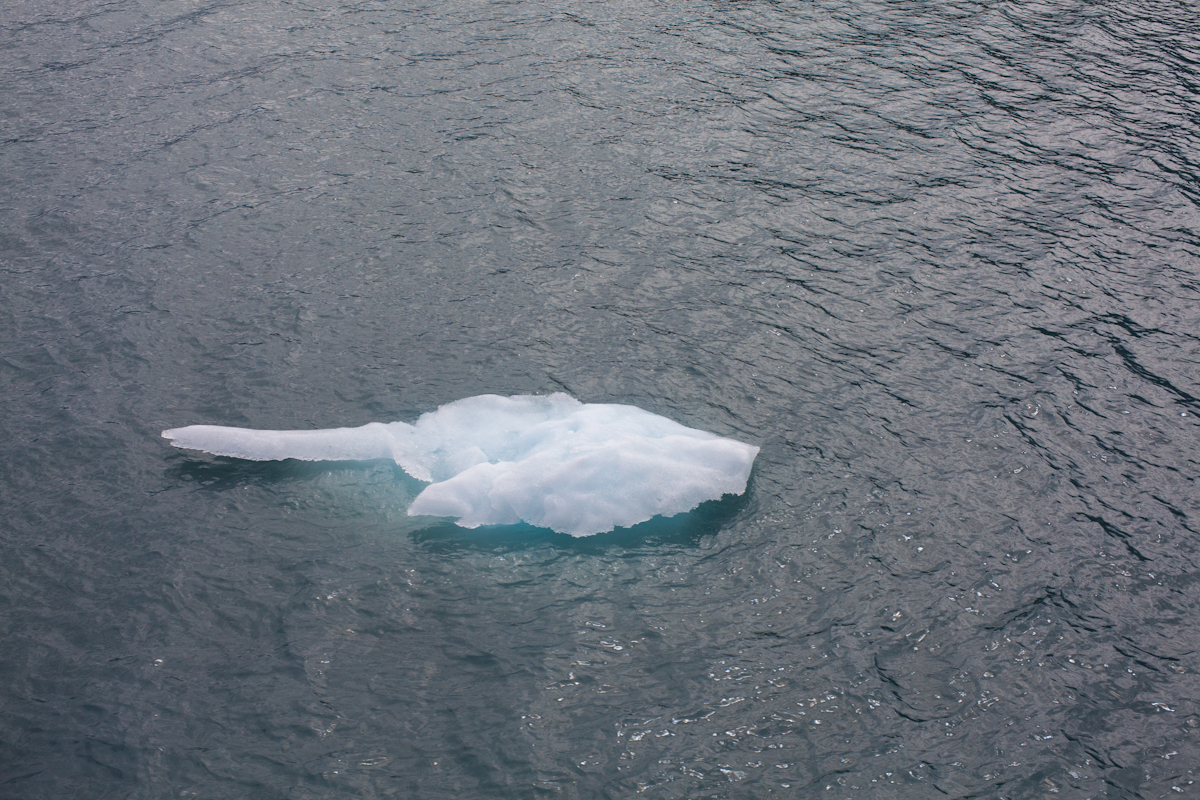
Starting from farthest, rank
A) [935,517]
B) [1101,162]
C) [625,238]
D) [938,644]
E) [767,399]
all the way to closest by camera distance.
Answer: [1101,162], [625,238], [767,399], [935,517], [938,644]

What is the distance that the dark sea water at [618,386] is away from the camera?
345 centimetres

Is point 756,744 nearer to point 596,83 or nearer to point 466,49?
point 596,83

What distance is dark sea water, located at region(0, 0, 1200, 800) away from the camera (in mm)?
3451

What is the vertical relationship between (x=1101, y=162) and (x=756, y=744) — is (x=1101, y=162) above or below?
above

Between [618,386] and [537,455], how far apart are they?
33.7 inches

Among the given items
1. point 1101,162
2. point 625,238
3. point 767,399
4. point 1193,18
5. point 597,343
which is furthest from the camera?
point 1193,18

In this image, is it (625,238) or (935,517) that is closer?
(935,517)

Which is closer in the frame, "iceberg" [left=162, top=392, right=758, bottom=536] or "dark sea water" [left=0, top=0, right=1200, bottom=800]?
"dark sea water" [left=0, top=0, right=1200, bottom=800]

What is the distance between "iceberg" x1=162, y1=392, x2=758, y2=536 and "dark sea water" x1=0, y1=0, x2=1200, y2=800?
0.41 feet

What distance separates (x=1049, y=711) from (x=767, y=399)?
2062 millimetres

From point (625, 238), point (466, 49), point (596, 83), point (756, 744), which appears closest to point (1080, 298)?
point (625, 238)

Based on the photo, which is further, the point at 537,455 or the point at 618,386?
the point at 618,386

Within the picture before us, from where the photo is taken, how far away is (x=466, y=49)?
8.27m

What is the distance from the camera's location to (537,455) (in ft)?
14.4
